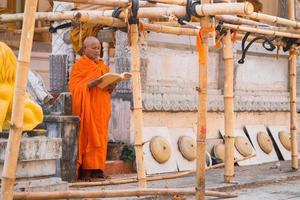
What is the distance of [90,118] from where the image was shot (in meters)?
8.94

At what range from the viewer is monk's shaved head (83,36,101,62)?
358 inches

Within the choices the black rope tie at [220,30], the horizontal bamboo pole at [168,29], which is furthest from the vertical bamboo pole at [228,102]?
the horizontal bamboo pole at [168,29]

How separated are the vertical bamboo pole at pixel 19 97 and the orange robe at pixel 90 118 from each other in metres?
3.63

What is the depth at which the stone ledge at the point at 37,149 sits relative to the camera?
604 centimetres

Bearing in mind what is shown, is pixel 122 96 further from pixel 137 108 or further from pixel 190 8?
pixel 190 8

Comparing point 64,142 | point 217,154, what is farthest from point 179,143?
point 64,142

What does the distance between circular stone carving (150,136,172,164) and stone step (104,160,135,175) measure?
0.45 meters

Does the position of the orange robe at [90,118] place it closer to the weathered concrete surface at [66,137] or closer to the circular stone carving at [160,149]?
the weathered concrete surface at [66,137]

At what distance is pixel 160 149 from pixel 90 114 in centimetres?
161

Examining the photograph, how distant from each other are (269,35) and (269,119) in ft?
11.2

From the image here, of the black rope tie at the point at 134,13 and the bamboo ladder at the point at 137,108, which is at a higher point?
the black rope tie at the point at 134,13

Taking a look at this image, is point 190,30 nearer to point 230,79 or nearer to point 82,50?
point 230,79

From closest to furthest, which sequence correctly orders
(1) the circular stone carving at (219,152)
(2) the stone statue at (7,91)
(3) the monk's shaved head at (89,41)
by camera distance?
(2) the stone statue at (7,91) < (3) the monk's shaved head at (89,41) < (1) the circular stone carving at (219,152)

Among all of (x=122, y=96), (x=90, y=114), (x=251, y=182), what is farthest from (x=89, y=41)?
(x=251, y=182)
